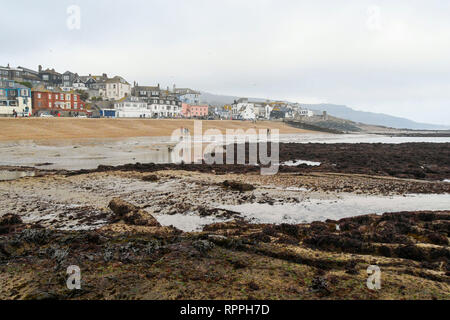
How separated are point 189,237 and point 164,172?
11.4 m

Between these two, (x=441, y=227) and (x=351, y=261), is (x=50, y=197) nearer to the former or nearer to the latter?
(x=351, y=261)

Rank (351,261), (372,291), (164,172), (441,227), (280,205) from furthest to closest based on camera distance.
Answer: (164,172) → (280,205) → (441,227) → (351,261) → (372,291)

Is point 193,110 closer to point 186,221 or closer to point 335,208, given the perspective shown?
point 335,208

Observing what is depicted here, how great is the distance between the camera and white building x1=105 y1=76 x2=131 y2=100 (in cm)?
10112

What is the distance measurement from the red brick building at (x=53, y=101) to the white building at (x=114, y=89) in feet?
88.8

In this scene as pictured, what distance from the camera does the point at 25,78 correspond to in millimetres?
94375

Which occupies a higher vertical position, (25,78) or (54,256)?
(25,78)

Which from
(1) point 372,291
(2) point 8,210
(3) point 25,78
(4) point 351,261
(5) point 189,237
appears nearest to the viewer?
(1) point 372,291

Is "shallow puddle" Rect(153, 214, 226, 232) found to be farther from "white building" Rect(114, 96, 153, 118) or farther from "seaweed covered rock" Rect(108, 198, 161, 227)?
"white building" Rect(114, 96, 153, 118)

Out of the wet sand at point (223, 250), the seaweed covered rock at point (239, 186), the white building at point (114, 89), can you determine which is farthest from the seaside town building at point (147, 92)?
the wet sand at point (223, 250)

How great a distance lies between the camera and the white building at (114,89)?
101 meters

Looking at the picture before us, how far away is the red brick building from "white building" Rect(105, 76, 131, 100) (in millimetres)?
27074

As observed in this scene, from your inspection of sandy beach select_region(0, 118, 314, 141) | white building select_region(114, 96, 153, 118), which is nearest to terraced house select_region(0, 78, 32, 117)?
sandy beach select_region(0, 118, 314, 141)
